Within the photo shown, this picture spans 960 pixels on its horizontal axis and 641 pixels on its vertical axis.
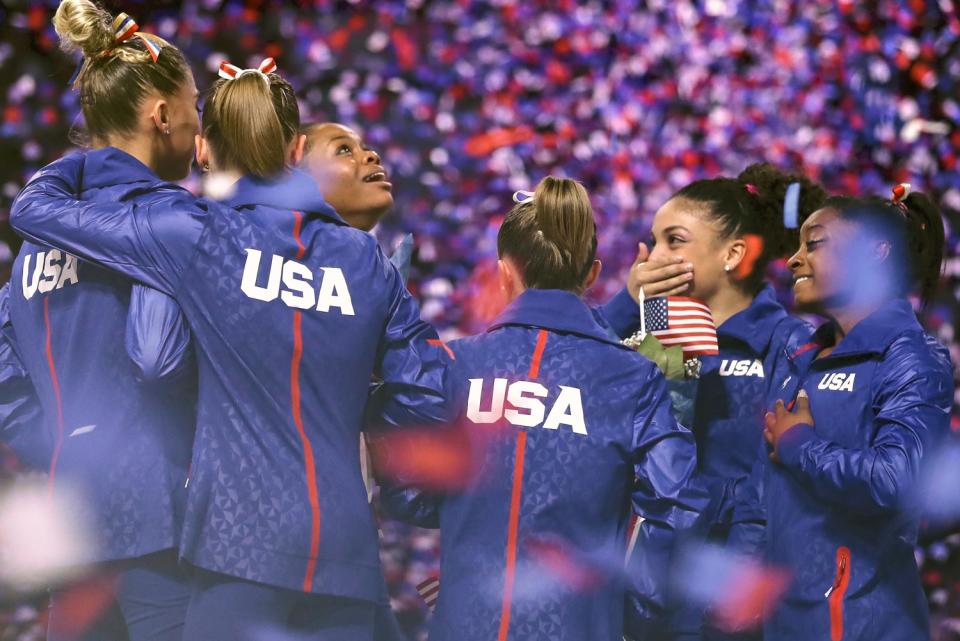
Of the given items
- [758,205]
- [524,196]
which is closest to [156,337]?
[524,196]

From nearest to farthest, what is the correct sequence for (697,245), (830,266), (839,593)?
(839,593) → (830,266) → (697,245)

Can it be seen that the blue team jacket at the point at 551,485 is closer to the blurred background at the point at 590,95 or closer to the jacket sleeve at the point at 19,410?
the jacket sleeve at the point at 19,410

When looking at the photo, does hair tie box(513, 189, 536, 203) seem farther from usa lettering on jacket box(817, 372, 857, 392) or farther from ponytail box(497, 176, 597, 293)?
usa lettering on jacket box(817, 372, 857, 392)

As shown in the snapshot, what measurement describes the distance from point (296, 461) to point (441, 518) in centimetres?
36

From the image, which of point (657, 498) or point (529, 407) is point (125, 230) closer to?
point (529, 407)

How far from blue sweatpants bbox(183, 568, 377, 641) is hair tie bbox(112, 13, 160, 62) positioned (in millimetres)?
917

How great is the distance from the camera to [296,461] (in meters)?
1.95

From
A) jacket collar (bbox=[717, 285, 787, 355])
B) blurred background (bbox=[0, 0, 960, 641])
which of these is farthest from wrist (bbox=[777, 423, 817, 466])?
blurred background (bbox=[0, 0, 960, 641])

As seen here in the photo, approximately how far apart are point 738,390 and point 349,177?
39.4 inches

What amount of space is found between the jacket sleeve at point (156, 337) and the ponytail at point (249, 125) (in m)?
0.27

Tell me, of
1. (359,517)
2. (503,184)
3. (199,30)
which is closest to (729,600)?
(359,517)

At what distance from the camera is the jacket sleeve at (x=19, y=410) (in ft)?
7.34

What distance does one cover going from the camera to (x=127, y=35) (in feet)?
7.30

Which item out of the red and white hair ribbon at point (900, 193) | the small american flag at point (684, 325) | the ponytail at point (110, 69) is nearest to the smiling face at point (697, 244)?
the small american flag at point (684, 325)
